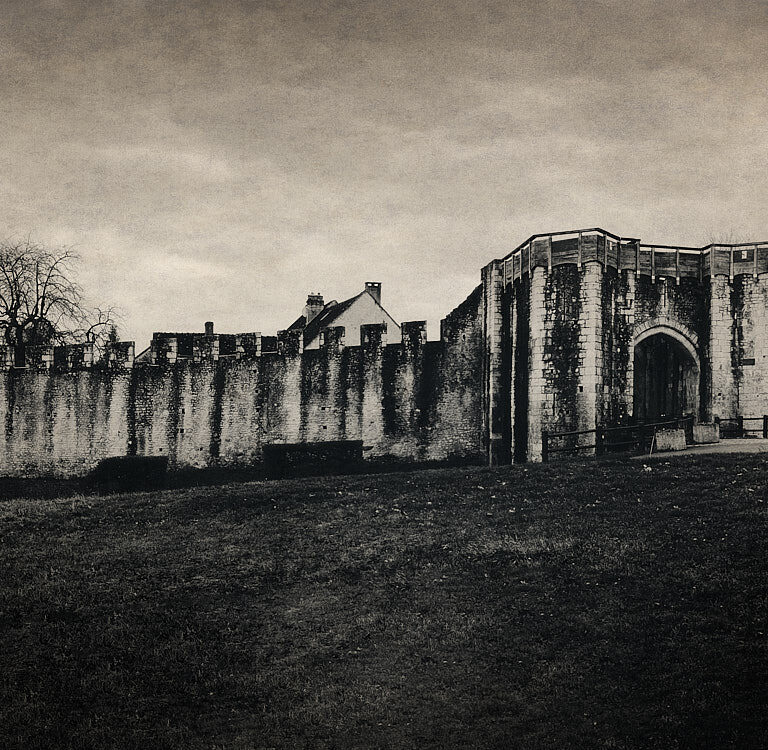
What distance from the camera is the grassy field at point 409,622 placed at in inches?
308

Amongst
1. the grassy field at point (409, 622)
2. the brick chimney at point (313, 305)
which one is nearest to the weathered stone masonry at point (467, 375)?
the grassy field at point (409, 622)

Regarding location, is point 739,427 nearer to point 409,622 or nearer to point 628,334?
point 628,334

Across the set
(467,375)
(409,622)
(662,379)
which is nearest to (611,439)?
(662,379)

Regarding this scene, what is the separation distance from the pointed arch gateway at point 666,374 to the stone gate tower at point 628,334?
26mm

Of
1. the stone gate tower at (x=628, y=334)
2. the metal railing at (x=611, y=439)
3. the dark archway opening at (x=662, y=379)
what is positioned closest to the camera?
the metal railing at (x=611, y=439)

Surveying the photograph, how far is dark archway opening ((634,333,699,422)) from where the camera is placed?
2159cm

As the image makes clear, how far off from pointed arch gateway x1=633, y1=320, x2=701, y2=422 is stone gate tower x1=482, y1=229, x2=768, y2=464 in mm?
26

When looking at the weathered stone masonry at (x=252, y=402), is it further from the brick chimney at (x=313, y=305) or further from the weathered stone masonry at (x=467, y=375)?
the brick chimney at (x=313, y=305)

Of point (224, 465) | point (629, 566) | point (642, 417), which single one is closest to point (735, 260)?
point (642, 417)

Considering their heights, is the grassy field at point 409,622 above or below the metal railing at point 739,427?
below

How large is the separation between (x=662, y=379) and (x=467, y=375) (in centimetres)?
518

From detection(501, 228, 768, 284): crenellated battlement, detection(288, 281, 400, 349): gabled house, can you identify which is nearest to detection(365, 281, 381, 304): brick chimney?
detection(288, 281, 400, 349): gabled house

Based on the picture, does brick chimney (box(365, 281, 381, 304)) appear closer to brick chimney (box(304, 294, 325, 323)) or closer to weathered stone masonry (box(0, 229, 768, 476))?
brick chimney (box(304, 294, 325, 323))

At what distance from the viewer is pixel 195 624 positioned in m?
10.4
